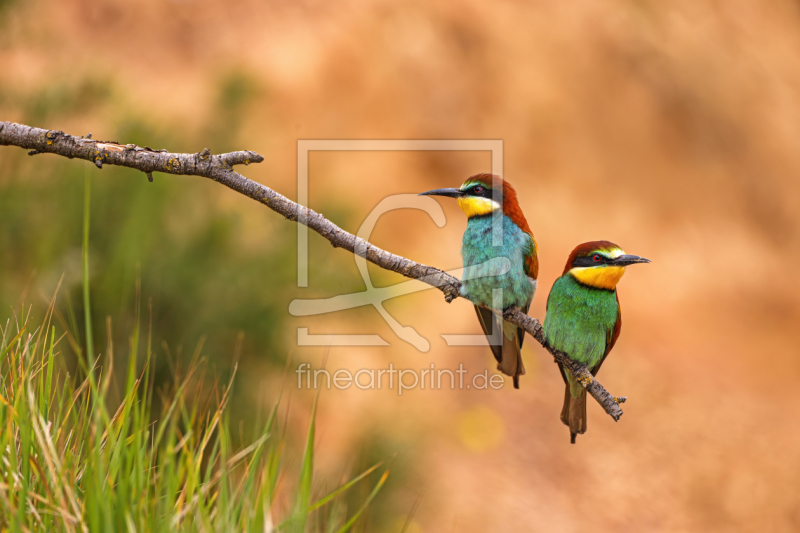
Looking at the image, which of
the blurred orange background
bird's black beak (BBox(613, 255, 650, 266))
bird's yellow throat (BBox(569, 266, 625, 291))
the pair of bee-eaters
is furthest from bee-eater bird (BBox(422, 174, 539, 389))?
the blurred orange background

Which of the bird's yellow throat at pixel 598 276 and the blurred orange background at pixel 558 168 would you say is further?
the blurred orange background at pixel 558 168

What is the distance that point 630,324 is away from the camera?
9.30 meters

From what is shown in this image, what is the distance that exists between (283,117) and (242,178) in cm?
891

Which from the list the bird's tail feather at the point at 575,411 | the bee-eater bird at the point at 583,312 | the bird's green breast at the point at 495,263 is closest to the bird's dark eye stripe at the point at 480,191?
the bird's green breast at the point at 495,263

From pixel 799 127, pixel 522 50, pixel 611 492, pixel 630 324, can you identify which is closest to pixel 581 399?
pixel 611 492

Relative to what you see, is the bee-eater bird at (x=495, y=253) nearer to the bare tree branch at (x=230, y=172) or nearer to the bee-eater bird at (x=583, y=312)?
the bee-eater bird at (x=583, y=312)

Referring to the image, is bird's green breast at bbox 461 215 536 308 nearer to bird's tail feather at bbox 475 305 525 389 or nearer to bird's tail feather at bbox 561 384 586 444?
bird's tail feather at bbox 475 305 525 389

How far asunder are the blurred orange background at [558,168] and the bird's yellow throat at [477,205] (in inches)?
187

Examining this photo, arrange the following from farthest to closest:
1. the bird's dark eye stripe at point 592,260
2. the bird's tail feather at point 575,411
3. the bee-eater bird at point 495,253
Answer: the bee-eater bird at point 495,253 → the bird's dark eye stripe at point 592,260 → the bird's tail feather at point 575,411

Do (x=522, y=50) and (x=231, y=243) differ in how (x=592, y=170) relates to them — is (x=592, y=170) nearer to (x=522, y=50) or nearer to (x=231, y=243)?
(x=522, y=50)

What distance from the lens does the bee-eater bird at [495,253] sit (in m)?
1.49

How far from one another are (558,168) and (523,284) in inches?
341

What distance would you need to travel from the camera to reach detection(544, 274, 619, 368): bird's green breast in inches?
55.4

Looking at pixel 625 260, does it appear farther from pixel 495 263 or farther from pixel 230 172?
pixel 230 172
